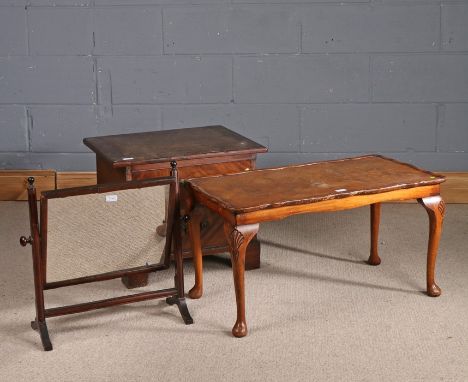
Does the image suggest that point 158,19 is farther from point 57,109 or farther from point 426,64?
point 426,64

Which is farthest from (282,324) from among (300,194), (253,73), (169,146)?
(253,73)

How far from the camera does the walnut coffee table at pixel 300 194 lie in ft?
10.6

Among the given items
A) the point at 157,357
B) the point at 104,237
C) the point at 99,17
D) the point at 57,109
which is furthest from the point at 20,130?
the point at 157,357

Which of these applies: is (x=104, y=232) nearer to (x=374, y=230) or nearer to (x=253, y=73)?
(x=374, y=230)

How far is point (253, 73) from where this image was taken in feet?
15.6

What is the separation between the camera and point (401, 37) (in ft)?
15.4

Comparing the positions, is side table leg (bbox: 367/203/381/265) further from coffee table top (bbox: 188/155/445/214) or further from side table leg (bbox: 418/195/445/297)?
side table leg (bbox: 418/195/445/297)

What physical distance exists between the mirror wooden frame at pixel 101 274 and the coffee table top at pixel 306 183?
6.0 inches

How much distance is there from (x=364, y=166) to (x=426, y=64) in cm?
122

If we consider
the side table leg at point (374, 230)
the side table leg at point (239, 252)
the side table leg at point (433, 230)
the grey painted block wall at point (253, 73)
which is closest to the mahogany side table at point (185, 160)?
the side table leg at point (239, 252)

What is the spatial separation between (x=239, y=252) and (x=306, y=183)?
43cm

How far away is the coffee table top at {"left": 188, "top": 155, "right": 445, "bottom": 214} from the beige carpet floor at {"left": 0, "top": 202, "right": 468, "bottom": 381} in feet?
1.48

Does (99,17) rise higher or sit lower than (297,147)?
higher

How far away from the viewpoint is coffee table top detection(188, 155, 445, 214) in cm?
329
